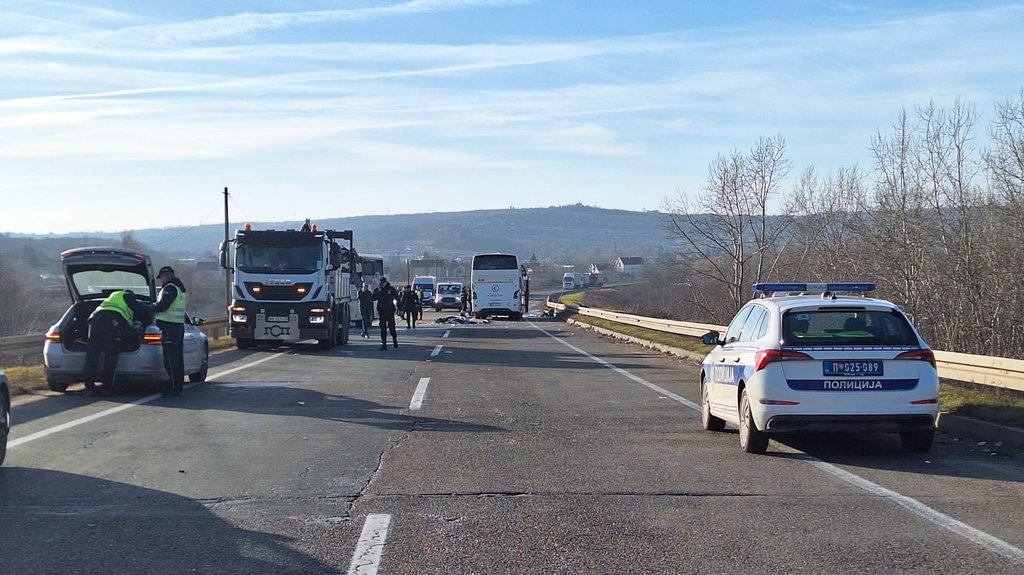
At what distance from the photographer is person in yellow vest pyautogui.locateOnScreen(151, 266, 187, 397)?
46.5 ft

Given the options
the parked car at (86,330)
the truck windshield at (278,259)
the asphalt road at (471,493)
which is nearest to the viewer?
the asphalt road at (471,493)

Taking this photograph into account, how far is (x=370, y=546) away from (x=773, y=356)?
483 cm

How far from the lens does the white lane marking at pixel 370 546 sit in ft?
18.6

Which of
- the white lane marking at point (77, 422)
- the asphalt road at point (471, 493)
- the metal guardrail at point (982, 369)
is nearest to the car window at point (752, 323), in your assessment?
the asphalt road at point (471, 493)

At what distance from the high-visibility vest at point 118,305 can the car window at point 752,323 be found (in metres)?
8.61

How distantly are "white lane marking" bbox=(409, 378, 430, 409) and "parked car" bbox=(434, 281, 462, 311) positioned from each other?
53.1 meters

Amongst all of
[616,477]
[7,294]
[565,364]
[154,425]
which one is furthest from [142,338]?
[7,294]

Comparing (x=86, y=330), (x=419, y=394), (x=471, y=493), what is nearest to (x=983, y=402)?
(x=471, y=493)

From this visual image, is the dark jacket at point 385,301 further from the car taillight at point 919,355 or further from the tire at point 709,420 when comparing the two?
the car taillight at point 919,355

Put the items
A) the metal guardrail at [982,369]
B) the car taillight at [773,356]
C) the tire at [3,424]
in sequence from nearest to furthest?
the tire at [3,424] → the car taillight at [773,356] → the metal guardrail at [982,369]

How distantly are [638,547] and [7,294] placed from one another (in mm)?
48310

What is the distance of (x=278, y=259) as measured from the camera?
25.7 m

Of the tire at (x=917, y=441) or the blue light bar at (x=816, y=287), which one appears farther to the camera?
the blue light bar at (x=816, y=287)

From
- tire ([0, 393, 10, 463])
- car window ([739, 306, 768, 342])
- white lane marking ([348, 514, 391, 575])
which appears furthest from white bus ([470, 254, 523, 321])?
white lane marking ([348, 514, 391, 575])
